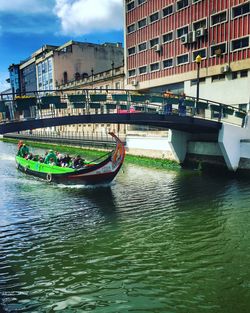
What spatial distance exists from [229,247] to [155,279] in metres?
3.49

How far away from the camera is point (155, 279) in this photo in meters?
8.99

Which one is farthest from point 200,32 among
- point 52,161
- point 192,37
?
point 52,161

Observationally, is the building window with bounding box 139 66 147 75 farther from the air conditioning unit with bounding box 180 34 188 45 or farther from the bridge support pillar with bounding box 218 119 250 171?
the bridge support pillar with bounding box 218 119 250 171

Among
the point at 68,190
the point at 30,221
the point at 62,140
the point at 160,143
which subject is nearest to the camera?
the point at 30,221

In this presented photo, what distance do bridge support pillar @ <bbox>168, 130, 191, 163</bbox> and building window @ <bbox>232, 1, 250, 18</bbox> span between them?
12.9 meters

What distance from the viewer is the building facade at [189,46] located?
104ft

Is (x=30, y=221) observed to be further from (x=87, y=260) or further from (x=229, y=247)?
(x=229, y=247)

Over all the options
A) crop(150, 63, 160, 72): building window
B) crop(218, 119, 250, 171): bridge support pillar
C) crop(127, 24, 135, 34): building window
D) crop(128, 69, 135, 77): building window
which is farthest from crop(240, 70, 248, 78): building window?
crop(127, 24, 135, 34): building window

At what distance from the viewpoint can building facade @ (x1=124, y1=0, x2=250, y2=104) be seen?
31.7 metres

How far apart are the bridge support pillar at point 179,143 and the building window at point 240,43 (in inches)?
403

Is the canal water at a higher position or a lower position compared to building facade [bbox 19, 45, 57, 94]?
lower

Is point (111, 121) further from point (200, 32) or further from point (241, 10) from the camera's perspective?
point (200, 32)

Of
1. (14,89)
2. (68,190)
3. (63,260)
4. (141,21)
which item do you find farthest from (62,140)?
(14,89)

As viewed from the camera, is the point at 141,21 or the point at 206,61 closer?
the point at 206,61
